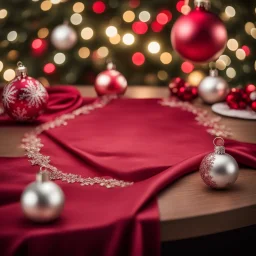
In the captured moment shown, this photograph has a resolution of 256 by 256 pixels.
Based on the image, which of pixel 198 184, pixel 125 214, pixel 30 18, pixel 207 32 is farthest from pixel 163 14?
pixel 125 214

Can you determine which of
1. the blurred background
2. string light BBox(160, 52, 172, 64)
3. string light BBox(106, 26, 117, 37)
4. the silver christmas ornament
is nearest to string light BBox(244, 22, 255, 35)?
the blurred background

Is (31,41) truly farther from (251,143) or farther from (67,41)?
(251,143)

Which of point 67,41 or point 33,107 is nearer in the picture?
point 33,107

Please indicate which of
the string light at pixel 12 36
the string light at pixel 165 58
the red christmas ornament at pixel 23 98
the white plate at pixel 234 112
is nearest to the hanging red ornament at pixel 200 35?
the white plate at pixel 234 112

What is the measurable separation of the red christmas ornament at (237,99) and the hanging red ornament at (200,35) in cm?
21

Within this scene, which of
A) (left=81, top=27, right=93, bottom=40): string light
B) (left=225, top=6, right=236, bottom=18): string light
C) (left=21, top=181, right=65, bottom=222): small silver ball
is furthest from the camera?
(left=81, top=27, right=93, bottom=40): string light

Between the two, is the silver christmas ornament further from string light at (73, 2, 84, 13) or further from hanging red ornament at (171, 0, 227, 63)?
string light at (73, 2, 84, 13)

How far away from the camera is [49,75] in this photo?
2.31 m

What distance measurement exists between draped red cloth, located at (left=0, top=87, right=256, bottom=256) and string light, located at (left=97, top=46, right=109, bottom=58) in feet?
1.79

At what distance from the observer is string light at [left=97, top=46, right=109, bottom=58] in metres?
2.28

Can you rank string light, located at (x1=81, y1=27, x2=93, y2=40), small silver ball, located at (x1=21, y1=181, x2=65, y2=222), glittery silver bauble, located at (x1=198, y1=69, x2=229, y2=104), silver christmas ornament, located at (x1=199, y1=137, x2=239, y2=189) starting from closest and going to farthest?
small silver ball, located at (x1=21, y1=181, x2=65, y2=222) → silver christmas ornament, located at (x1=199, y1=137, x2=239, y2=189) → glittery silver bauble, located at (x1=198, y1=69, x2=229, y2=104) → string light, located at (x1=81, y1=27, x2=93, y2=40)

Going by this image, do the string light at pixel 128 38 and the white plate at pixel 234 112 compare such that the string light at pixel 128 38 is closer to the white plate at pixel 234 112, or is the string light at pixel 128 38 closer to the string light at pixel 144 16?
the string light at pixel 144 16

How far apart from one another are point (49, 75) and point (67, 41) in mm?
218

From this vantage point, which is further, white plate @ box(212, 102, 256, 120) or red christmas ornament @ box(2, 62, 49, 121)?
white plate @ box(212, 102, 256, 120)
